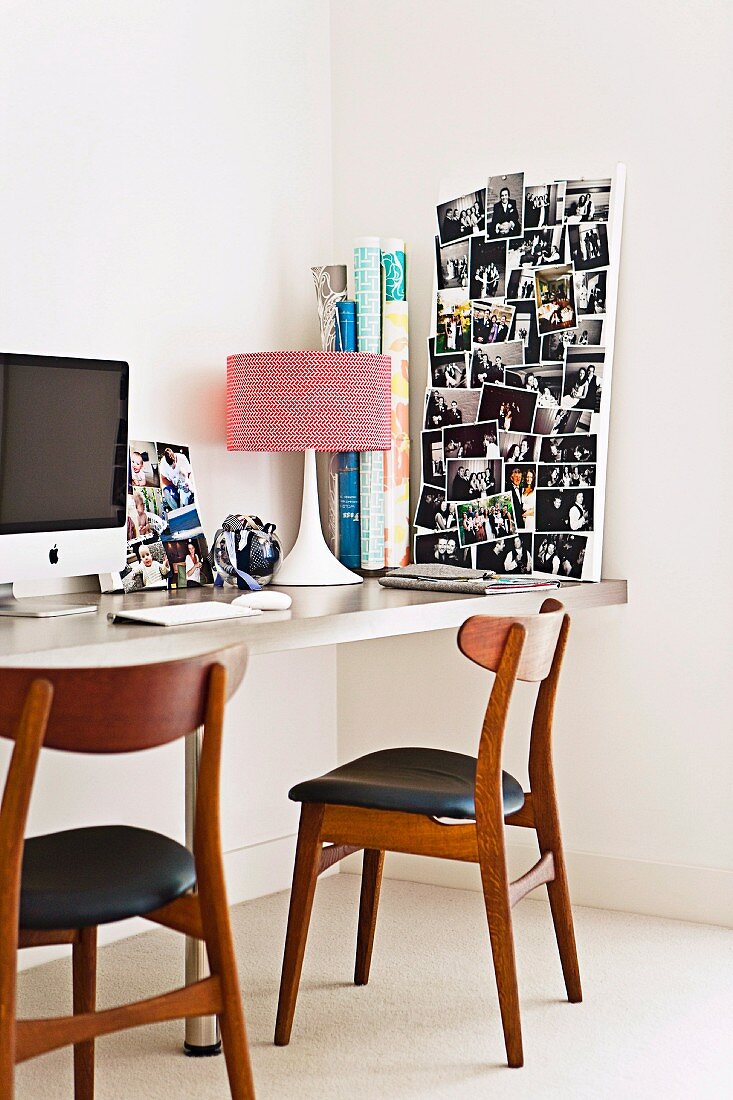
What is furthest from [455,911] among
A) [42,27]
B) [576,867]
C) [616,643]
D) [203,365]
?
[42,27]

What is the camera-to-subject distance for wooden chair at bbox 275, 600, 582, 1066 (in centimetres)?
215

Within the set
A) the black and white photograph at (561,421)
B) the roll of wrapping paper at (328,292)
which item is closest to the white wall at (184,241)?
the roll of wrapping paper at (328,292)

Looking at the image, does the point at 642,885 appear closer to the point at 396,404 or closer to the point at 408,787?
the point at 408,787

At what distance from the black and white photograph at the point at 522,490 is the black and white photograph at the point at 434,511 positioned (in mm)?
175

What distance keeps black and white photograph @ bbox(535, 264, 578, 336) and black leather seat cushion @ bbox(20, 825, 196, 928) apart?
170 cm

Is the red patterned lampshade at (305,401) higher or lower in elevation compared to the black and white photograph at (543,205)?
lower

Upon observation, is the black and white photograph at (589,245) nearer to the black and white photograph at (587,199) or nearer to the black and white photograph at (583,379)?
the black and white photograph at (587,199)

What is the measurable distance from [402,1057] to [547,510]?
1337 millimetres

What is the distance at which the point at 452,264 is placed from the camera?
3.19 metres

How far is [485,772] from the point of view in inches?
85.0

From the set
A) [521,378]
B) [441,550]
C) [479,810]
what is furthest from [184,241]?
[479,810]

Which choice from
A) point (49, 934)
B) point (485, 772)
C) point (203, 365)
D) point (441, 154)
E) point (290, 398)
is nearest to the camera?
point (49, 934)

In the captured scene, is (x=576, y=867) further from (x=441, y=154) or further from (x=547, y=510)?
(x=441, y=154)

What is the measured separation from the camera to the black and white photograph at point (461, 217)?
3.15 meters
